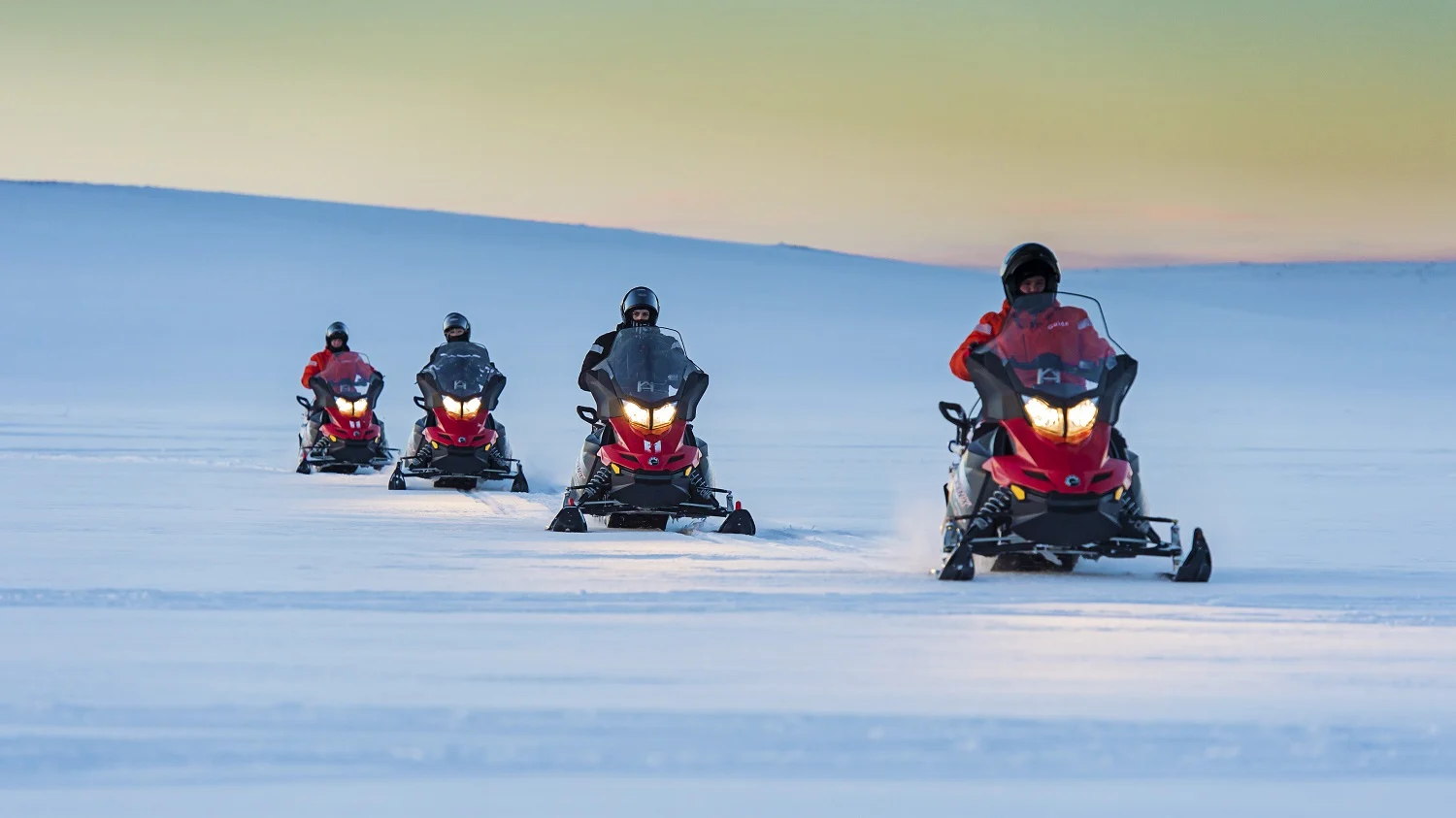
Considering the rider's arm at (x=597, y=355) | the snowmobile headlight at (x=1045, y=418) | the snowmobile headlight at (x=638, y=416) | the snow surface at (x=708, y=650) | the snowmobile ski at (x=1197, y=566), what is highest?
the rider's arm at (x=597, y=355)

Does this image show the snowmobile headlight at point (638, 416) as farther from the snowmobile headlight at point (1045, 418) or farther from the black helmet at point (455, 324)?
the black helmet at point (455, 324)

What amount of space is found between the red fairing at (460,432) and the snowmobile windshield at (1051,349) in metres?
10.2

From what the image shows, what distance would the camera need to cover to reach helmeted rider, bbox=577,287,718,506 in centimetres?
1496

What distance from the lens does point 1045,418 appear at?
11.0 meters

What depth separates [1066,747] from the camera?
600 cm

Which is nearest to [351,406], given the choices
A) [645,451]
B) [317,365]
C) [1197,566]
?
[317,365]

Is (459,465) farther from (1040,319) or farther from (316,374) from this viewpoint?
(1040,319)

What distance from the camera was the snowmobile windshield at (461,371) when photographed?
2094cm

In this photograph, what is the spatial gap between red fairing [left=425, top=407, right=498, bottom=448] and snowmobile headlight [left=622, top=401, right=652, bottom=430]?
20.4 ft

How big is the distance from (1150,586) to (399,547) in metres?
4.94

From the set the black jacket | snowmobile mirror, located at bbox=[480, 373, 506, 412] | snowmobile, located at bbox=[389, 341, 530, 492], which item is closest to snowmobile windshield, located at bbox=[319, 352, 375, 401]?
snowmobile, located at bbox=[389, 341, 530, 492]

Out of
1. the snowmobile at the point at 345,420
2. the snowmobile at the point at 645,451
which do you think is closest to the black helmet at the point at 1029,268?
the snowmobile at the point at 645,451

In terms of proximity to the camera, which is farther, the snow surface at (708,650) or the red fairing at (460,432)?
the red fairing at (460,432)

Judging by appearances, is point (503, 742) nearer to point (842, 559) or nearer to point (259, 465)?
point (842, 559)
